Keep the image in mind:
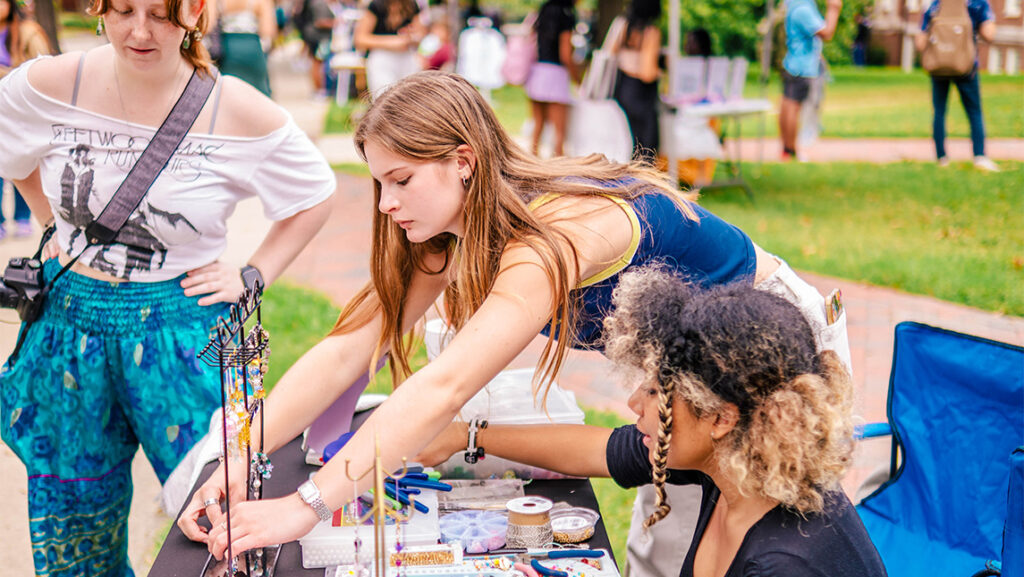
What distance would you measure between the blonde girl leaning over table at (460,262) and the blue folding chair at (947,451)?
58 centimetres

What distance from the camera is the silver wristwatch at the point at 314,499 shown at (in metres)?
1.47

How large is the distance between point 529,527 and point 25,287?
127 centimetres

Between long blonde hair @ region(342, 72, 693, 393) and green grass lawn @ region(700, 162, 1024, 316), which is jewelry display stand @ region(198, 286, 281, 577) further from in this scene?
green grass lawn @ region(700, 162, 1024, 316)

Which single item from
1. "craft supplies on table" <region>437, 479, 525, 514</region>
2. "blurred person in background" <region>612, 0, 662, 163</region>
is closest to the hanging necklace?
"craft supplies on table" <region>437, 479, 525, 514</region>

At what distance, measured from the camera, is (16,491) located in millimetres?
3652

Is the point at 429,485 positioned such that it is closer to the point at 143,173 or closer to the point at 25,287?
the point at 143,173

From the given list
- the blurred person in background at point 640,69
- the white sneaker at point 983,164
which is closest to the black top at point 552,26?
the blurred person in background at point 640,69

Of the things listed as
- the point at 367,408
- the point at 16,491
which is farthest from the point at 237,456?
the point at 16,491

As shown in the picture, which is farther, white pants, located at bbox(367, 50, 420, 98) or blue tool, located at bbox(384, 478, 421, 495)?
white pants, located at bbox(367, 50, 420, 98)

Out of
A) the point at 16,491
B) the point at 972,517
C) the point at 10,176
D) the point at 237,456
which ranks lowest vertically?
the point at 16,491

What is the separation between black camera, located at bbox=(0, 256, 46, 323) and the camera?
2.16 m

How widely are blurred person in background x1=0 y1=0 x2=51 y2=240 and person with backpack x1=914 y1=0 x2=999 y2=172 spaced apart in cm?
710

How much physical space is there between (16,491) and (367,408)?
2110 mm

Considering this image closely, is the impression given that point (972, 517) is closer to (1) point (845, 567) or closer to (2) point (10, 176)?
(1) point (845, 567)
